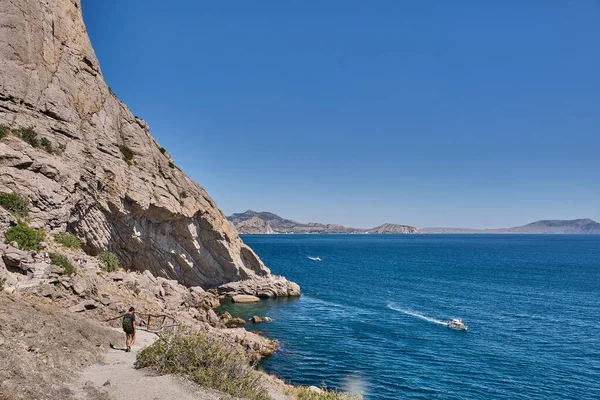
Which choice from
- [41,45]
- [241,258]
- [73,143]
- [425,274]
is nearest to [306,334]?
[241,258]

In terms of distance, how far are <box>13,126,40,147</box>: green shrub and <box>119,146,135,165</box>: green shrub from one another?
12193 millimetres

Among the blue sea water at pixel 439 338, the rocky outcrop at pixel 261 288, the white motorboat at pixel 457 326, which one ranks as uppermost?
the rocky outcrop at pixel 261 288

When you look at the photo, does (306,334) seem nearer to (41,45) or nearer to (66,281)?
(66,281)

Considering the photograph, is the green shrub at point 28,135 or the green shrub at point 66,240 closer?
the green shrub at point 66,240

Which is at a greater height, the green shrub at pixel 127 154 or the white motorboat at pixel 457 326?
the green shrub at pixel 127 154

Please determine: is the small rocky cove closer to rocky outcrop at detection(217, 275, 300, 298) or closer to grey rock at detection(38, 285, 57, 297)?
grey rock at detection(38, 285, 57, 297)

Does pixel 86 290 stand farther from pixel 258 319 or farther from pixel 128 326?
pixel 258 319

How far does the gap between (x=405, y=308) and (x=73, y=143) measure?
4833cm

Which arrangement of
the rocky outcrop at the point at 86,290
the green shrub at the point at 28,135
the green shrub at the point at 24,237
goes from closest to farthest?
1. the rocky outcrop at the point at 86,290
2. the green shrub at the point at 24,237
3. the green shrub at the point at 28,135

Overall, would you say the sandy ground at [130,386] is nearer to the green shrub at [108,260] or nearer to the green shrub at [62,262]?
the green shrub at [62,262]

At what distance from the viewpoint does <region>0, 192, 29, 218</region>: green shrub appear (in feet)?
102

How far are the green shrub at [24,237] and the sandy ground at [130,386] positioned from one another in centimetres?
1657

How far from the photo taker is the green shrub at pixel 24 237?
27766mm

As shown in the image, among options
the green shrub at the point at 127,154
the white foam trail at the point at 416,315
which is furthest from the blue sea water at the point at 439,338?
the green shrub at the point at 127,154
